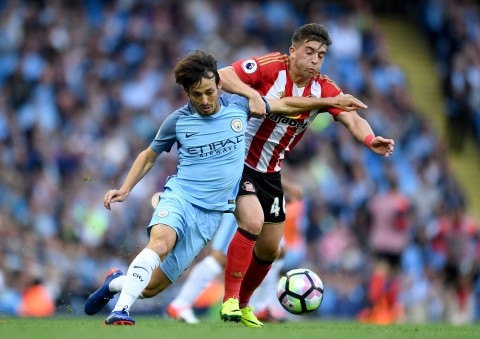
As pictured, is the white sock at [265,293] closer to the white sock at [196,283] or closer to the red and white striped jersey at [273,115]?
the white sock at [196,283]

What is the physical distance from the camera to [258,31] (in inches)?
765

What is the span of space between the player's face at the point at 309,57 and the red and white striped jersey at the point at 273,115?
0.18m

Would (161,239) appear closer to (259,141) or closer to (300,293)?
(259,141)

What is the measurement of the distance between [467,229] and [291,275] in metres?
8.17

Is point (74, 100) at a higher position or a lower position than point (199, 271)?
higher

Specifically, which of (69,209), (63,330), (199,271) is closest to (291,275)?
(199,271)

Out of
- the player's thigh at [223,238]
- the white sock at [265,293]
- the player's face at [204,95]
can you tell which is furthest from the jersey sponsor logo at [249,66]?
the white sock at [265,293]

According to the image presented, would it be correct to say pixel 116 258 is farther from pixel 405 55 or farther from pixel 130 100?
pixel 405 55

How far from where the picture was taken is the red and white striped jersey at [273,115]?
9.14m

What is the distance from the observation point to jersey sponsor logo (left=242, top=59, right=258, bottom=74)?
907 centimetres

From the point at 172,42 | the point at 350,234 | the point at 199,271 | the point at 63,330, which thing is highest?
the point at 172,42

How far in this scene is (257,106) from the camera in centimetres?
866

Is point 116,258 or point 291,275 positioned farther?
point 116,258

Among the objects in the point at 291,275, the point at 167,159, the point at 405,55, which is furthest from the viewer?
the point at 405,55
